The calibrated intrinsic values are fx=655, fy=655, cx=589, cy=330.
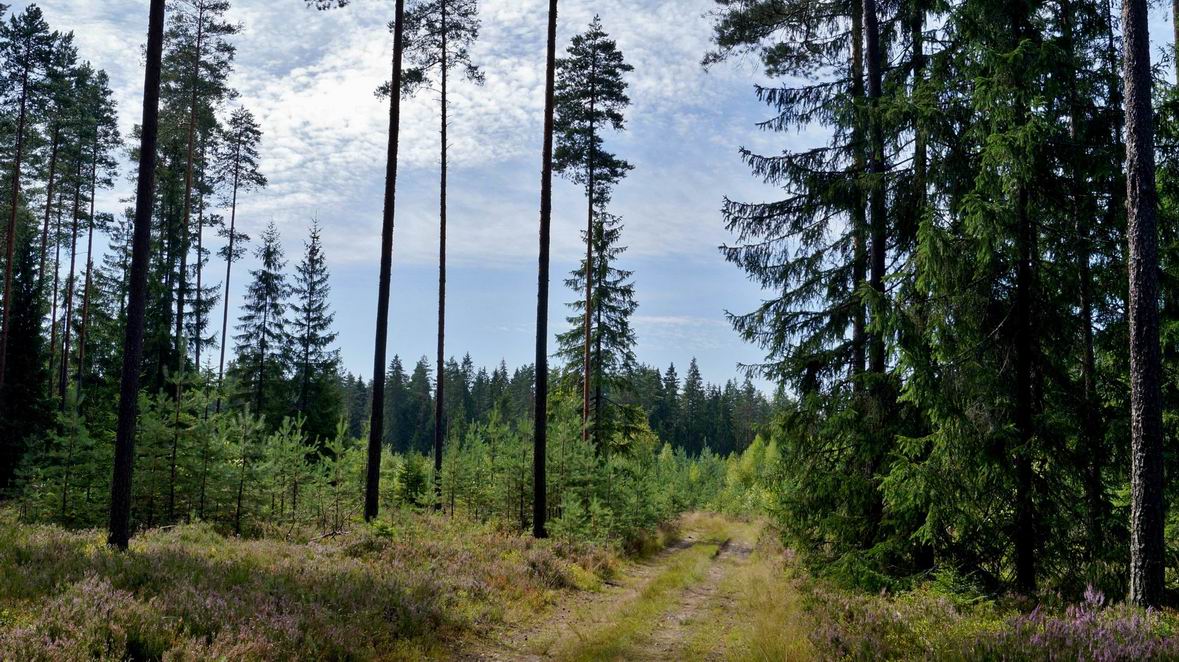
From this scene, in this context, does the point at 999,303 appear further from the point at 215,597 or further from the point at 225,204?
the point at 225,204

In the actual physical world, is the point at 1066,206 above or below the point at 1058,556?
above

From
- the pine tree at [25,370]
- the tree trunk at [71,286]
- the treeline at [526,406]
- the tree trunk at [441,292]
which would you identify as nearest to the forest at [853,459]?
the tree trunk at [441,292]

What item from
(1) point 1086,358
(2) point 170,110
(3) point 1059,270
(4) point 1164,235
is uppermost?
(2) point 170,110

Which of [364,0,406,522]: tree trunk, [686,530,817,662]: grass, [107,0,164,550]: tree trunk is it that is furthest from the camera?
[364,0,406,522]: tree trunk

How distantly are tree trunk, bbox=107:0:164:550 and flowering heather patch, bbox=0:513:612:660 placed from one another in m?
0.75

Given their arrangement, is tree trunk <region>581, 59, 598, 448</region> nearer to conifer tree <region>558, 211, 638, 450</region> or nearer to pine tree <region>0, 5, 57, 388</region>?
conifer tree <region>558, 211, 638, 450</region>

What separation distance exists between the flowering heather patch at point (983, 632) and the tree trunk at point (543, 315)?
9772 mm

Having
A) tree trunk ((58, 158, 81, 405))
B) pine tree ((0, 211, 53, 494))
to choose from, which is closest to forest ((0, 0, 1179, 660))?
pine tree ((0, 211, 53, 494))

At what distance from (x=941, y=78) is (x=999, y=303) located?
13.6 ft

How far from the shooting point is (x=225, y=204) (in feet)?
113

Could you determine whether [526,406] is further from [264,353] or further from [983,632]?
[983,632]

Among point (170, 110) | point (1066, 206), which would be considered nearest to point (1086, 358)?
point (1066, 206)

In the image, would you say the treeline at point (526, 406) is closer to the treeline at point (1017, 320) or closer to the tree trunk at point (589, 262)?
the tree trunk at point (589, 262)

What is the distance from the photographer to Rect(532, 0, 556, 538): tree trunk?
57.0 ft
